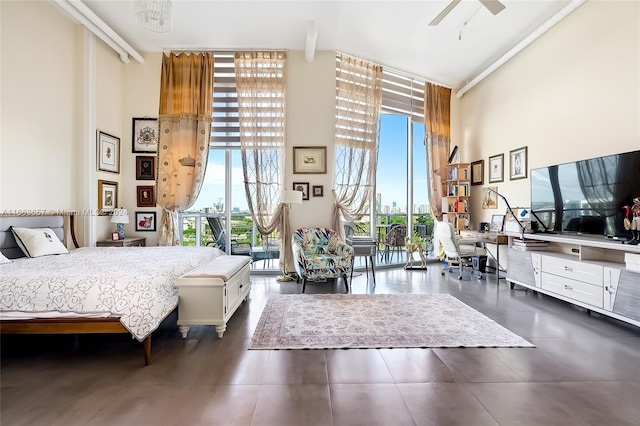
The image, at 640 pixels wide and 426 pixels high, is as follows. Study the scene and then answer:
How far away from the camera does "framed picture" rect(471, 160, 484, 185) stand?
19.0 ft

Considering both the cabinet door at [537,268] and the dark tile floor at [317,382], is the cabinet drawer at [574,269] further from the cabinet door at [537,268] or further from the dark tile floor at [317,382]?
the dark tile floor at [317,382]

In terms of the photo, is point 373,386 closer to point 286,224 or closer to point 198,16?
point 286,224

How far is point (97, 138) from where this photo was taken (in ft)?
14.8

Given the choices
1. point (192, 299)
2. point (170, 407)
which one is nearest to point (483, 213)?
point (192, 299)

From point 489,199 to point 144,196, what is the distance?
6.08 meters

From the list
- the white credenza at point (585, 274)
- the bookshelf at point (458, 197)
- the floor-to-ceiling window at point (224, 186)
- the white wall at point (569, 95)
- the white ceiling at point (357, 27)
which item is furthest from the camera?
the bookshelf at point (458, 197)

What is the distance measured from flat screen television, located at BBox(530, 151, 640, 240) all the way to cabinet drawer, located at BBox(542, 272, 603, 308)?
23.2 inches

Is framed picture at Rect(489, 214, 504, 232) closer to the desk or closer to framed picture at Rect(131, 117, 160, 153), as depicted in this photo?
the desk

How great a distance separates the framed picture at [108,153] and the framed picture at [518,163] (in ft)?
21.4

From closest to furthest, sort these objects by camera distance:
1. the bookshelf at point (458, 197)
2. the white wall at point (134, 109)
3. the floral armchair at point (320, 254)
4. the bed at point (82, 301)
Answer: the bed at point (82, 301), the floral armchair at point (320, 254), the white wall at point (134, 109), the bookshelf at point (458, 197)

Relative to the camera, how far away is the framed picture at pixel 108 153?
14.9ft

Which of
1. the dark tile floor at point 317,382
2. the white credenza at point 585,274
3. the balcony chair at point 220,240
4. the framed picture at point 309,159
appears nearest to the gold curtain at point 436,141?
the white credenza at point 585,274

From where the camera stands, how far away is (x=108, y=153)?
4.71m

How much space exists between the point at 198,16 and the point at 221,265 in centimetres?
352
